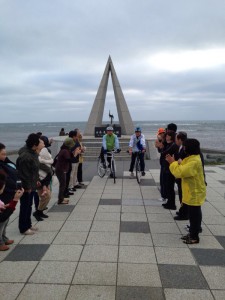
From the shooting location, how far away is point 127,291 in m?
3.19

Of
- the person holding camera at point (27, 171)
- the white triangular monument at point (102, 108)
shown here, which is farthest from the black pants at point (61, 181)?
the white triangular monument at point (102, 108)

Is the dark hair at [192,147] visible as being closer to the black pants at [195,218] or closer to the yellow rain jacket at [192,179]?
the yellow rain jacket at [192,179]

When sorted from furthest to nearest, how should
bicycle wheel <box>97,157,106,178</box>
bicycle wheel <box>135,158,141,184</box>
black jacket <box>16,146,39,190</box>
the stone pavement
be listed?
bicycle wheel <box>97,157,106,178</box> < bicycle wheel <box>135,158,141,184</box> < black jacket <box>16,146,39,190</box> < the stone pavement

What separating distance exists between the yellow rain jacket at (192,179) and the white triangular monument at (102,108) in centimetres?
1634

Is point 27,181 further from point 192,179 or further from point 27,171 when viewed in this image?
point 192,179

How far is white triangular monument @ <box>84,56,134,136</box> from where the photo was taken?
2081 cm

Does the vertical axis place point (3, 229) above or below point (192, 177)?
below

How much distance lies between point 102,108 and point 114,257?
1800cm

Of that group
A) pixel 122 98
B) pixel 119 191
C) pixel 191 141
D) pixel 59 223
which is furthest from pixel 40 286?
pixel 122 98

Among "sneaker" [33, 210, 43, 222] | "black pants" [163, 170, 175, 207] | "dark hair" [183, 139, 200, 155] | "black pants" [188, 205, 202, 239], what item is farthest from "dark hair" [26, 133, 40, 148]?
"black pants" [163, 170, 175, 207]

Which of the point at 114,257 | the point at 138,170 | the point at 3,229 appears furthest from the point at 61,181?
the point at 138,170

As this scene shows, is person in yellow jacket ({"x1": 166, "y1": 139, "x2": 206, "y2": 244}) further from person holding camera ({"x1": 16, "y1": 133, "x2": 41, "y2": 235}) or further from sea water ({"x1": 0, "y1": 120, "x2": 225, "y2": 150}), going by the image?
sea water ({"x1": 0, "y1": 120, "x2": 225, "y2": 150})

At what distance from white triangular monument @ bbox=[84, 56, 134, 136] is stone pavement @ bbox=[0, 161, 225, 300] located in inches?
563

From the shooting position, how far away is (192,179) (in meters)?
4.39
